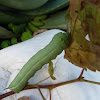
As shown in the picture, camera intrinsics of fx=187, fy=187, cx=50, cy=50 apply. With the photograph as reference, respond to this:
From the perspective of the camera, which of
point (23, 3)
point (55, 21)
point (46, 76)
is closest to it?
point (46, 76)

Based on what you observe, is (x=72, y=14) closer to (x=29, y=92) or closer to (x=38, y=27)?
(x=29, y=92)

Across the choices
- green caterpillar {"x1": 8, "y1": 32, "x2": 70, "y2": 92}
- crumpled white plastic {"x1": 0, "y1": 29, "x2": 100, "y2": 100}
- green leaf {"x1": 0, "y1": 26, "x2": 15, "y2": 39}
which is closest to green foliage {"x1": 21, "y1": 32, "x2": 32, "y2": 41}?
green leaf {"x1": 0, "y1": 26, "x2": 15, "y2": 39}

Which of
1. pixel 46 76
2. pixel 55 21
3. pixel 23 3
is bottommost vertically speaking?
pixel 46 76

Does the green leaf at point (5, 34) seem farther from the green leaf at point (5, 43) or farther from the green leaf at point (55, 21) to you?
the green leaf at point (55, 21)

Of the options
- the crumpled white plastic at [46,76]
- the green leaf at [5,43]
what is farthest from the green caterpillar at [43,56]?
the green leaf at [5,43]

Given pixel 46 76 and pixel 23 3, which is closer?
pixel 46 76

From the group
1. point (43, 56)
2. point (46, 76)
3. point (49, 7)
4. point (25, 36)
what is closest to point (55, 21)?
point (49, 7)

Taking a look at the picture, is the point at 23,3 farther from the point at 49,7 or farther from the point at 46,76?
the point at 46,76

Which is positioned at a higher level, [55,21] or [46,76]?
[55,21]

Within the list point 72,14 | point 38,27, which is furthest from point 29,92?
point 38,27
